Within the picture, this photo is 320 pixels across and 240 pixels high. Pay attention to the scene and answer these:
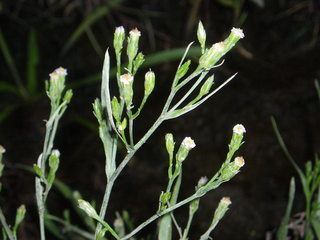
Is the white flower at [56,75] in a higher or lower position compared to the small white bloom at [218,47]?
lower

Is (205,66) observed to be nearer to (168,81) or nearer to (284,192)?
(284,192)

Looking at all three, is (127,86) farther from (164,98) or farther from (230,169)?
(164,98)

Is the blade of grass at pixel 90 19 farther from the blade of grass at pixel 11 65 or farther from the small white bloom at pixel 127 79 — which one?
the small white bloom at pixel 127 79

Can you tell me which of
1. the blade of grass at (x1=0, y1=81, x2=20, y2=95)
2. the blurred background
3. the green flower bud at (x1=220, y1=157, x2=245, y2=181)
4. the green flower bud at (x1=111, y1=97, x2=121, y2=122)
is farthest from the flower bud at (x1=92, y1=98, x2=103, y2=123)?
the blade of grass at (x1=0, y1=81, x2=20, y2=95)

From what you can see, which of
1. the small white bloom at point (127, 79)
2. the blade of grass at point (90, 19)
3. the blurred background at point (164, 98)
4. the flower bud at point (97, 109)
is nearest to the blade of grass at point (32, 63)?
the blurred background at point (164, 98)

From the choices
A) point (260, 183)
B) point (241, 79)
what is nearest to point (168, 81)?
point (241, 79)

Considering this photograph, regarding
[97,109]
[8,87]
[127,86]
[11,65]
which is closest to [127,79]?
[127,86]

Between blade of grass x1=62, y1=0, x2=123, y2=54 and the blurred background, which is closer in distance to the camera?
the blurred background

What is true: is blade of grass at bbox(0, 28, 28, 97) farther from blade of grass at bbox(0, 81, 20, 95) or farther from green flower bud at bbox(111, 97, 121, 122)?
green flower bud at bbox(111, 97, 121, 122)
